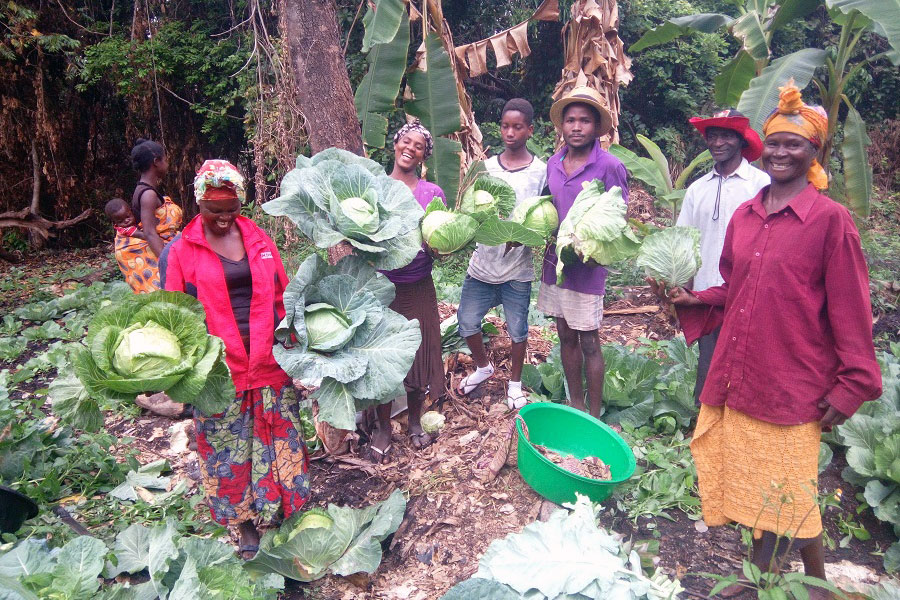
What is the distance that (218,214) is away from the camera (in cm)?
231

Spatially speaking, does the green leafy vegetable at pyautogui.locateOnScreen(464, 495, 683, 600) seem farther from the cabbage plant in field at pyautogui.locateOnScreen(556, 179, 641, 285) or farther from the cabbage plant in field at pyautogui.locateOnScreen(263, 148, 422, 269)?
the cabbage plant in field at pyautogui.locateOnScreen(263, 148, 422, 269)

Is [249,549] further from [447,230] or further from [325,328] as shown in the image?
[447,230]

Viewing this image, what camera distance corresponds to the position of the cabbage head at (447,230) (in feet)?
8.57

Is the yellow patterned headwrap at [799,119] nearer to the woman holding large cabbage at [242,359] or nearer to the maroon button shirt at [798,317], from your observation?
the maroon button shirt at [798,317]

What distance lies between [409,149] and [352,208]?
787mm

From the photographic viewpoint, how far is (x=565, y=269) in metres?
3.16

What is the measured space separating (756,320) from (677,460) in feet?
4.62

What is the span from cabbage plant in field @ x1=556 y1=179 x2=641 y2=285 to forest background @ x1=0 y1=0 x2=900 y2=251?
6.30 m

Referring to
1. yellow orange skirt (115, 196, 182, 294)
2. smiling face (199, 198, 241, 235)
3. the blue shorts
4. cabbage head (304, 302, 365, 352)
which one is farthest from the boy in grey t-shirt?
yellow orange skirt (115, 196, 182, 294)

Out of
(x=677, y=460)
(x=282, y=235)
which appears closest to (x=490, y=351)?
(x=677, y=460)

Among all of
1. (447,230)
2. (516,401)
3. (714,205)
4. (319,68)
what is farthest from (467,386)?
(319,68)

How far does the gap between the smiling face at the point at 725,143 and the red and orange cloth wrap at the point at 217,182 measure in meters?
Result: 2.44

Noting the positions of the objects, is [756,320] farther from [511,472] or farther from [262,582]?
[262,582]

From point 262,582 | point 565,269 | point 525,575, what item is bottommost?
point 262,582
